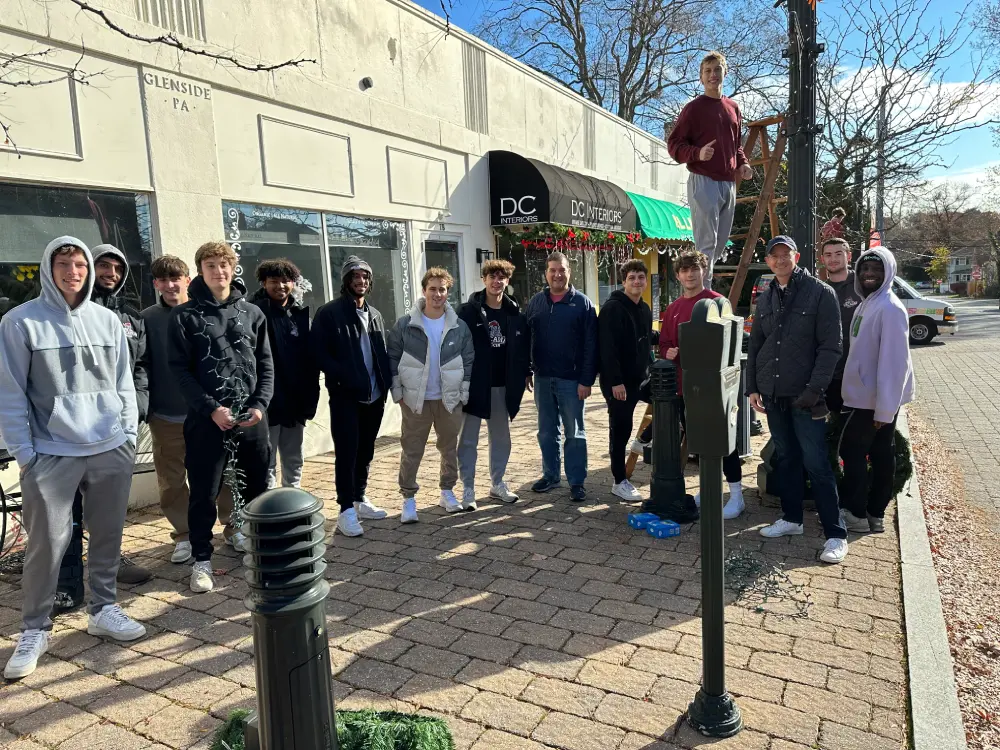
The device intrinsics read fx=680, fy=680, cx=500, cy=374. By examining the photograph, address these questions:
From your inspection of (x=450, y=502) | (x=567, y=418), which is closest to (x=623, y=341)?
(x=567, y=418)

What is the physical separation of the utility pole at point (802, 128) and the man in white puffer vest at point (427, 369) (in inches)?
139

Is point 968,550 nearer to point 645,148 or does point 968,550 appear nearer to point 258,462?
point 258,462

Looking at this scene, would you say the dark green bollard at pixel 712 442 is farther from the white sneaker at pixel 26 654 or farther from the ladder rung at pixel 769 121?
the ladder rung at pixel 769 121

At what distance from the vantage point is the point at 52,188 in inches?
208

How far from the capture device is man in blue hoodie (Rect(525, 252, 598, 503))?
5.47 meters

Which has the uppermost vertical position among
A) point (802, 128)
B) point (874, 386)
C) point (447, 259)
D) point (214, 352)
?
point (802, 128)

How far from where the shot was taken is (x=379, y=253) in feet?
28.2

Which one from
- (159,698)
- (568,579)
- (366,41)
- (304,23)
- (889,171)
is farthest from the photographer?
(889,171)

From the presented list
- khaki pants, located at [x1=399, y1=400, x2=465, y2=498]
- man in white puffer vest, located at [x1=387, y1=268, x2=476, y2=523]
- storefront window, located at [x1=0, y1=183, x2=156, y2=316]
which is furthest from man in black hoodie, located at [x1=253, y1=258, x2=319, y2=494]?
storefront window, located at [x1=0, y1=183, x2=156, y2=316]

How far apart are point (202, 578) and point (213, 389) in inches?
45.1

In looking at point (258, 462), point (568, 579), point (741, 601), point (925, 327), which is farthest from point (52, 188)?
point (925, 327)

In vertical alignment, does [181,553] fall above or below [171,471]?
below

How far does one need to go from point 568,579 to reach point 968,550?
2.98 meters

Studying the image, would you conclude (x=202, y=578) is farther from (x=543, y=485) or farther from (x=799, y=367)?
(x=799, y=367)
